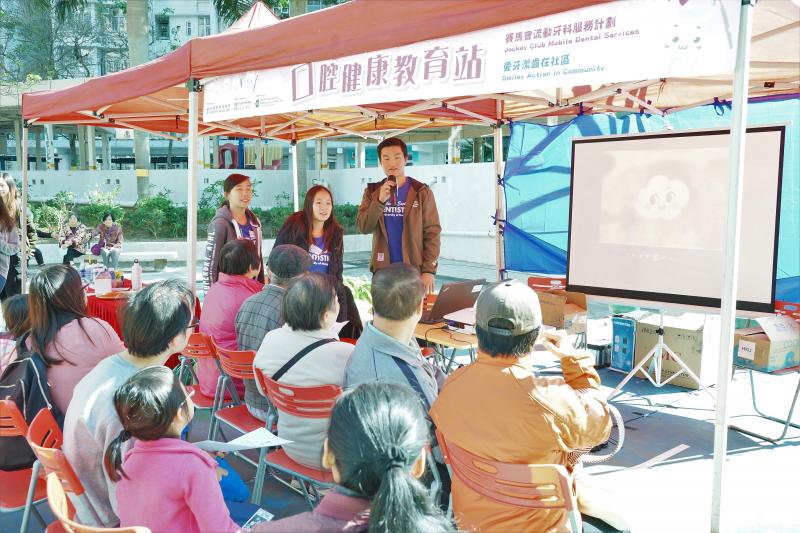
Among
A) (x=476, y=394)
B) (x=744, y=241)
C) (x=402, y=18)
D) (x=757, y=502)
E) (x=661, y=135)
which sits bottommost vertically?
(x=757, y=502)

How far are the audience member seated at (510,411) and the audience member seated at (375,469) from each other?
0.51 metres

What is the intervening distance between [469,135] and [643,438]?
60.1ft

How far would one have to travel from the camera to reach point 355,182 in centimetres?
1867

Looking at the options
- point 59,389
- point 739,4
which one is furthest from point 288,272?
point 739,4

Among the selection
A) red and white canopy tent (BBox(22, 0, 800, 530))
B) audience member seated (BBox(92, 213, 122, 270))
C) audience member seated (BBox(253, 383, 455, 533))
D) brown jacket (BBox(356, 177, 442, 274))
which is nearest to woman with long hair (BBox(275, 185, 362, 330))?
brown jacket (BBox(356, 177, 442, 274))

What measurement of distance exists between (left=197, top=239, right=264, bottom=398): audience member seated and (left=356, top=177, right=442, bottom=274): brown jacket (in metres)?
1.41

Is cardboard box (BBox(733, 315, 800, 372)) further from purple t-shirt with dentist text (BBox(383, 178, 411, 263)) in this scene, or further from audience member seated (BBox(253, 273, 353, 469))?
audience member seated (BBox(253, 273, 353, 469))

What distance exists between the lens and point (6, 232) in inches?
208

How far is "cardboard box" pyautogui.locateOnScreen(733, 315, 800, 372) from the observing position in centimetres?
377

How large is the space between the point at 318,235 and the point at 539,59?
2701 mm

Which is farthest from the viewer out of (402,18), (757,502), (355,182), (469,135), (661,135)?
(469,135)

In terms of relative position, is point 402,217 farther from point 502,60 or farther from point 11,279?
point 11,279

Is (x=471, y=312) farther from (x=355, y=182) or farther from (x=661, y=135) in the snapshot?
(x=355, y=182)

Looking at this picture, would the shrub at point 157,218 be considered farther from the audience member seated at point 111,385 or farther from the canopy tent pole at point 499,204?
the audience member seated at point 111,385
